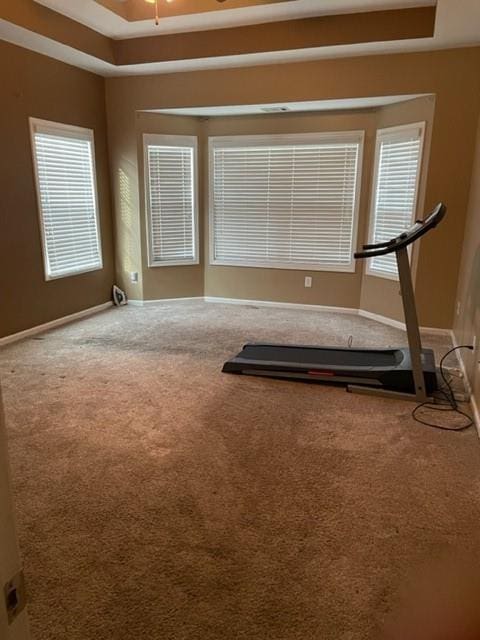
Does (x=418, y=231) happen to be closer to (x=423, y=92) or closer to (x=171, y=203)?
(x=423, y=92)

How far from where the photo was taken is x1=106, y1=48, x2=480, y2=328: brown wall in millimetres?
4191

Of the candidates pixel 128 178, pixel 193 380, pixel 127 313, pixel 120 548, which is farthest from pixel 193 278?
pixel 120 548

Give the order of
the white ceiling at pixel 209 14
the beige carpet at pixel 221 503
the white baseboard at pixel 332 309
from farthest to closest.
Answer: the white baseboard at pixel 332 309 → the white ceiling at pixel 209 14 → the beige carpet at pixel 221 503

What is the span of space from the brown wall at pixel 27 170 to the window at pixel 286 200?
5.59 ft

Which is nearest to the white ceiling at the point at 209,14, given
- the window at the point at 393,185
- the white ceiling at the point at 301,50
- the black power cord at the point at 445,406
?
the white ceiling at the point at 301,50

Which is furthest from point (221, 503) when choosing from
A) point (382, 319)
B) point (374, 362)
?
point (382, 319)

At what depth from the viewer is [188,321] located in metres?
5.21

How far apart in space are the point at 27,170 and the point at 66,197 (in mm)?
596

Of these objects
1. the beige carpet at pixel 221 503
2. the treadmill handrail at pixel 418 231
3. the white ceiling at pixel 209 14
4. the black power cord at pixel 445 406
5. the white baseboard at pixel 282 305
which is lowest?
the beige carpet at pixel 221 503

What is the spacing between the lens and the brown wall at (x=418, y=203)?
4395mm

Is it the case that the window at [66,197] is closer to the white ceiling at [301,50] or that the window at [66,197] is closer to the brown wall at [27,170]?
the brown wall at [27,170]

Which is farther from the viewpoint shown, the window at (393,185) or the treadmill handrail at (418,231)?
the window at (393,185)

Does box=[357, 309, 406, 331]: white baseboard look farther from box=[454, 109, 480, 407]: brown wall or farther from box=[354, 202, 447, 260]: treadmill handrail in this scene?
box=[354, 202, 447, 260]: treadmill handrail

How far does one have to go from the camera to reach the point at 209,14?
4121mm
